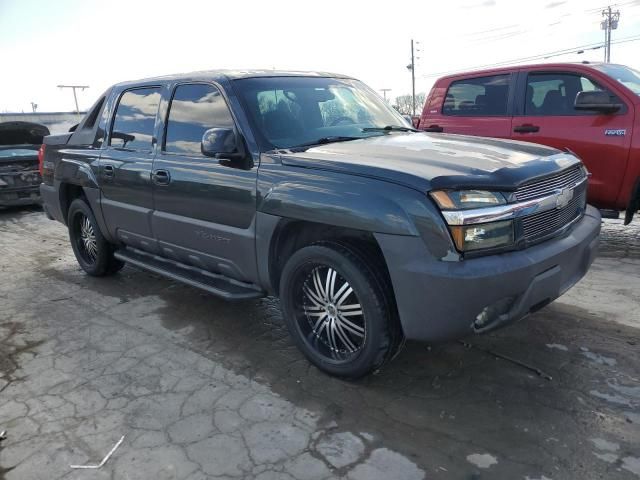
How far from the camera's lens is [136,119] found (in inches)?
183

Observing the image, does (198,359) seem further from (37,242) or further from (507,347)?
(37,242)

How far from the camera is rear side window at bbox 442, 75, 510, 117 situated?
255 inches

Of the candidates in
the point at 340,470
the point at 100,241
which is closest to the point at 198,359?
the point at 340,470

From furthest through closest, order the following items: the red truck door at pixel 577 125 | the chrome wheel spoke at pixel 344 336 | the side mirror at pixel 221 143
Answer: the red truck door at pixel 577 125, the side mirror at pixel 221 143, the chrome wheel spoke at pixel 344 336

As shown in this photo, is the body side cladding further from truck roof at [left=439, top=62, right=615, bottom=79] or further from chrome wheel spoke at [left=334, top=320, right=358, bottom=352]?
chrome wheel spoke at [left=334, top=320, right=358, bottom=352]

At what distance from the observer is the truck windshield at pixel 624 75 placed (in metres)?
5.77

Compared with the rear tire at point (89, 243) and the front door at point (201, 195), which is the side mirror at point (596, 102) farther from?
the rear tire at point (89, 243)

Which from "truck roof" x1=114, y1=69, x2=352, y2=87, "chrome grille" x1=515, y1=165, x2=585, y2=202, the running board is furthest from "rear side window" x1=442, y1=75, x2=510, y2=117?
the running board

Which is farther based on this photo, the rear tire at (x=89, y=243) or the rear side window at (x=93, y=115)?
the rear tire at (x=89, y=243)

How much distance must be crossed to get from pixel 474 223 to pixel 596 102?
3.74 metres

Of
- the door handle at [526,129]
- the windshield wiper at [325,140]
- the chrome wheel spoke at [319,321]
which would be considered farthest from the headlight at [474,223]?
the door handle at [526,129]

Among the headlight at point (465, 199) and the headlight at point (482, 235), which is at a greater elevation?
the headlight at point (465, 199)

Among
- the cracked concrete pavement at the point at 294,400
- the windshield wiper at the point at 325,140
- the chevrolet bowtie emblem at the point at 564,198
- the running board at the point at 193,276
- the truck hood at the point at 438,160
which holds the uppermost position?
the windshield wiper at the point at 325,140

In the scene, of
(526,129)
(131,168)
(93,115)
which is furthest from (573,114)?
(93,115)
